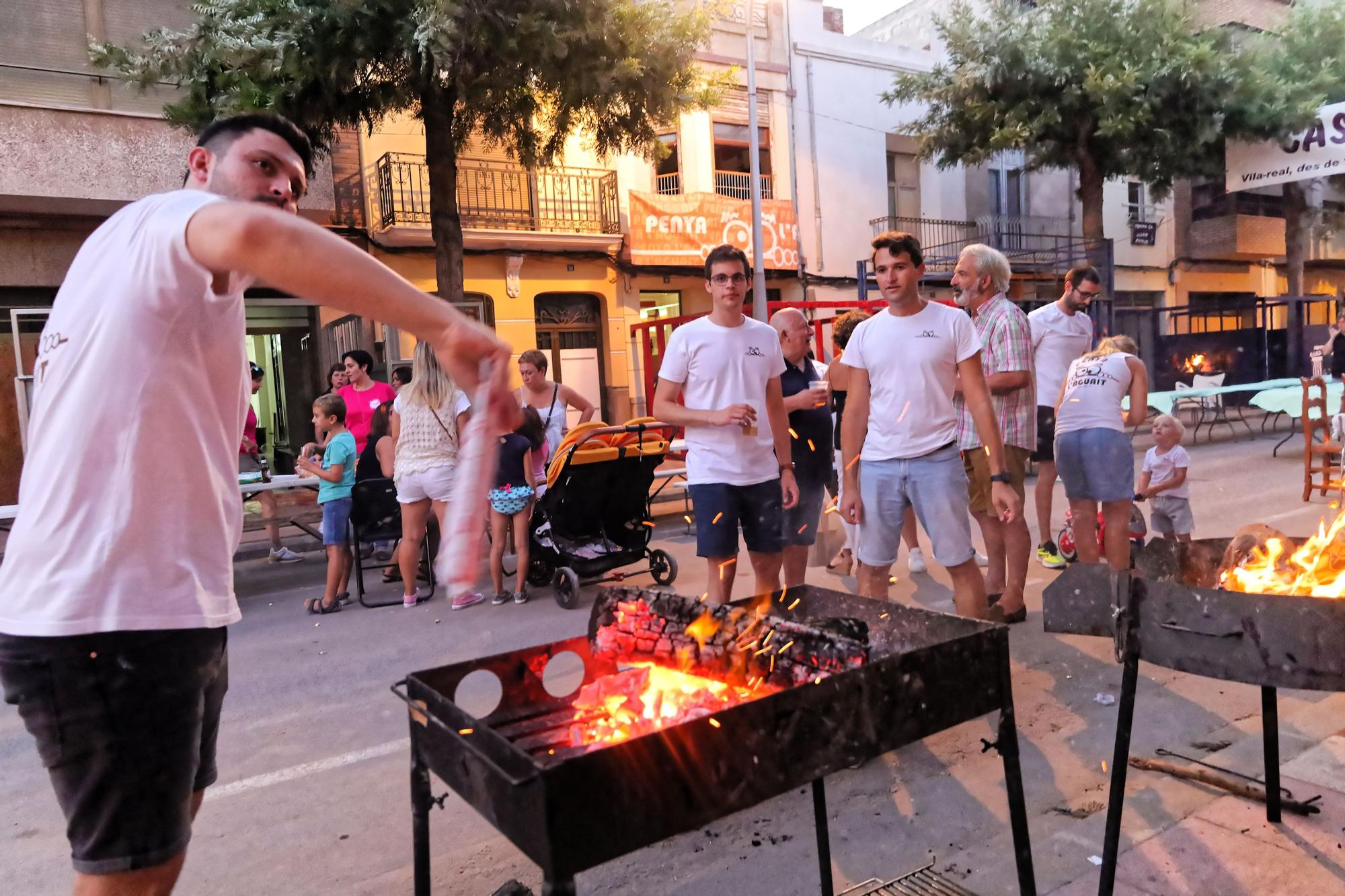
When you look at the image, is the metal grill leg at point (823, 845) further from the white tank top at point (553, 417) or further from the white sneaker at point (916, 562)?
the white tank top at point (553, 417)

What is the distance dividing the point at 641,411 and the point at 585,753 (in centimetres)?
1744

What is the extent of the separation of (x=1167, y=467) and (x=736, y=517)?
3.59 metres

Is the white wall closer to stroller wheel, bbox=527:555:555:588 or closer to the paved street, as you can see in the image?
stroller wheel, bbox=527:555:555:588

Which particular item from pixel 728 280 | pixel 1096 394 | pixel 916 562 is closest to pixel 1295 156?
pixel 916 562

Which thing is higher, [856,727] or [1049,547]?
[856,727]

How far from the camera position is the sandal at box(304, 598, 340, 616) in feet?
22.0

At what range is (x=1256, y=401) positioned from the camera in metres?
13.7

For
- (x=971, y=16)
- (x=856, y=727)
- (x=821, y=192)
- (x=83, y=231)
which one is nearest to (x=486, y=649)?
(x=856, y=727)

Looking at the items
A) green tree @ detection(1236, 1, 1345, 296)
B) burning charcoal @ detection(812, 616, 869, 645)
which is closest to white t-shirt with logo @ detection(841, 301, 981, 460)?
burning charcoal @ detection(812, 616, 869, 645)

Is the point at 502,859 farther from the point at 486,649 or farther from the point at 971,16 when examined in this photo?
the point at 971,16

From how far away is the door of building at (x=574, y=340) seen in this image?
18469 millimetres

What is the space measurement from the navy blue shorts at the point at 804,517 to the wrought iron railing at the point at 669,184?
48.1ft

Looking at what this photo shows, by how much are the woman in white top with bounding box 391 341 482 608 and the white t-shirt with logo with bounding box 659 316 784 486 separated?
2495mm

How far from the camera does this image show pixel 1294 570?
2.89m
